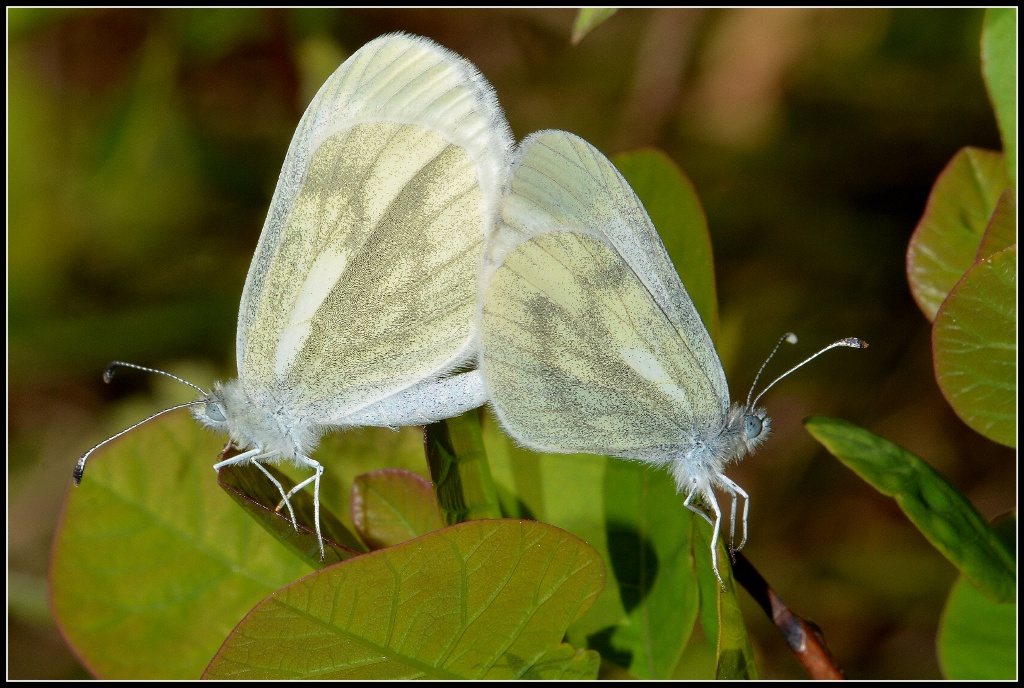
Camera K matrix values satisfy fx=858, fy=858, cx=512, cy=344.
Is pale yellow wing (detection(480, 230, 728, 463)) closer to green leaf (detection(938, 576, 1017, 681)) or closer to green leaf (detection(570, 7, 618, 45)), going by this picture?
green leaf (detection(570, 7, 618, 45))

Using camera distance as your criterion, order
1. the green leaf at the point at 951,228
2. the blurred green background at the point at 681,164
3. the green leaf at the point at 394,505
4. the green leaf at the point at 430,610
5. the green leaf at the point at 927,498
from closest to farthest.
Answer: the green leaf at the point at 430,610
the green leaf at the point at 927,498
the green leaf at the point at 394,505
the green leaf at the point at 951,228
the blurred green background at the point at 681,164

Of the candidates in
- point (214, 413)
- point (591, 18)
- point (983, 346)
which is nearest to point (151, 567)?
point (214, 413)

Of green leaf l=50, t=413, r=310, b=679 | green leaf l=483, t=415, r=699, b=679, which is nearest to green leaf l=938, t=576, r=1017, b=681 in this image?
green leaf l=483, t=415, r=699, b=679

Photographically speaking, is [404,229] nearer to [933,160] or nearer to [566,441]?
[566,441]

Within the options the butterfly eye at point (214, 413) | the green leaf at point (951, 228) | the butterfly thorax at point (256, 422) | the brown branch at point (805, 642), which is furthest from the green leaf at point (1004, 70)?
→ the butterfly eye at point (214, 413)

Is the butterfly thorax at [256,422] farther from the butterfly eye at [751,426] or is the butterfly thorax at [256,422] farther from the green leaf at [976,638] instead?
the green leaf at [976,638]

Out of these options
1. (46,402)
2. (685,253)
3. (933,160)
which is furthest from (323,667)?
(933,160)
